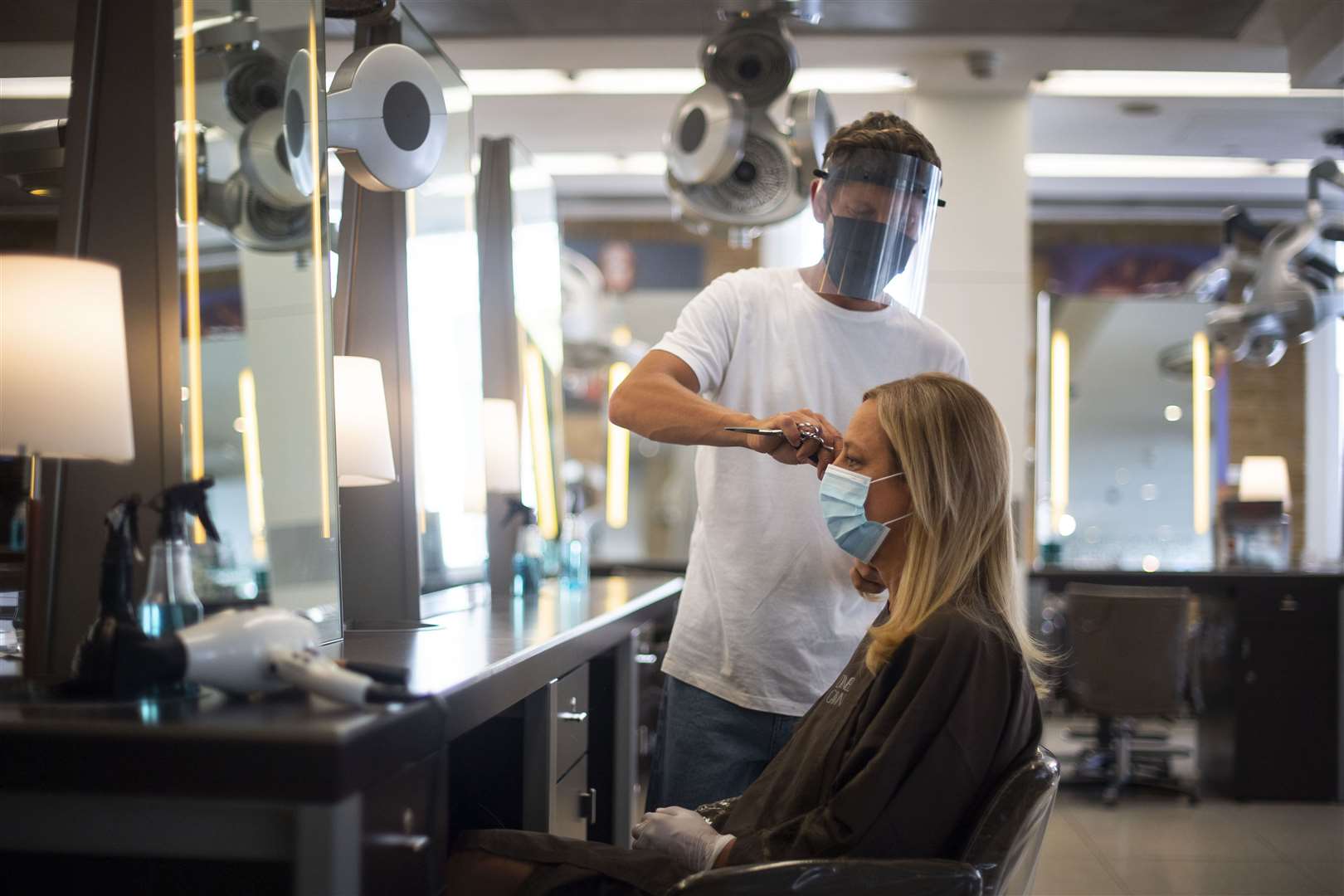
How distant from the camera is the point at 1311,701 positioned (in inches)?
199

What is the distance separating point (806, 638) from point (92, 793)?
1.13 m

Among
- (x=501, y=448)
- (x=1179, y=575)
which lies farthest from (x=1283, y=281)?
(x=501, y=448)

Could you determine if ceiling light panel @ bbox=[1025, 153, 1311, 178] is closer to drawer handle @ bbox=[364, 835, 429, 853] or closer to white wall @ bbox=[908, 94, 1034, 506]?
white wall @ bbox=[908, 94, 1034, 506]

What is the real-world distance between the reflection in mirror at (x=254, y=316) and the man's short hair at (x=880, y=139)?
88 cm

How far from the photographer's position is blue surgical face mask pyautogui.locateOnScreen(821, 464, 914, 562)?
1721mm

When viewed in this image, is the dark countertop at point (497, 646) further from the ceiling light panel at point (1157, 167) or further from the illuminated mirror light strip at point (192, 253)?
the ceiling light panel at point (1157, 167)

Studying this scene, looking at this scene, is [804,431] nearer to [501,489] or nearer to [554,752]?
[554,752]

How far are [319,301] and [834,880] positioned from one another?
128 centimetres

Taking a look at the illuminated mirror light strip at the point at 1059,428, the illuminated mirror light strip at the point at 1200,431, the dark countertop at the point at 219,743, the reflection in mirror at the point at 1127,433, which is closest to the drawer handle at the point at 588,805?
the dark countertop at the point at 219,743

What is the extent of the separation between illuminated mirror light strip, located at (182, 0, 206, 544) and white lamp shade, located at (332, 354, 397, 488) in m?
0.59

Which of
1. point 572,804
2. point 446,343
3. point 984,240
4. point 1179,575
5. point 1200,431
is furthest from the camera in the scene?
point 1200,431

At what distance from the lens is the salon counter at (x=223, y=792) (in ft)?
3.47

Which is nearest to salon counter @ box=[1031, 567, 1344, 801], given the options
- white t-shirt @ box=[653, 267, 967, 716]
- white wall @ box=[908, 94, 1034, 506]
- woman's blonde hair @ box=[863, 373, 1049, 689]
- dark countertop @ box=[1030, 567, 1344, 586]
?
dark countertop @ box=[1030, 567, 1344, 586]

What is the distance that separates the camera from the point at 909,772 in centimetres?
143
